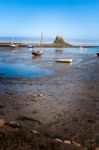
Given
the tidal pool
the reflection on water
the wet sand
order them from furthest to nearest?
1. the reflection on water
2. the tidal pool
3. the wet sand

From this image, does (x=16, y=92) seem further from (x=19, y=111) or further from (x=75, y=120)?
(x=75, y=120)

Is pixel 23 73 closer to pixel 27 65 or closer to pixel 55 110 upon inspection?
pixel 27 65

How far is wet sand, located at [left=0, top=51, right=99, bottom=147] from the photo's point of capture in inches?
568

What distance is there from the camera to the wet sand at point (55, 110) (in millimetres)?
14427

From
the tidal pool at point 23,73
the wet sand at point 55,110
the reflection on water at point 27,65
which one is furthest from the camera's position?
the reflection on water at point 27,65

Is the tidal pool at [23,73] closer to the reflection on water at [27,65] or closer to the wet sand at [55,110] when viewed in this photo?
the reflection on water at [27,65]

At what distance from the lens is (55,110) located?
736 inches

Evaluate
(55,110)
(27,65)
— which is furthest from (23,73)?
(55,110)

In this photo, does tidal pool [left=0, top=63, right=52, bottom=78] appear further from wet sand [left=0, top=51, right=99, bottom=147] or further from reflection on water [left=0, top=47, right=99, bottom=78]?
wet sand [left=0, top=51, right=99, bottom=147]

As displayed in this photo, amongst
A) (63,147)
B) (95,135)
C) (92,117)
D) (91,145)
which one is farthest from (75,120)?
(63,147)

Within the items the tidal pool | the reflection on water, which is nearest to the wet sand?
the tidal pool

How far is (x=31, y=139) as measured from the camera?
1041 cm

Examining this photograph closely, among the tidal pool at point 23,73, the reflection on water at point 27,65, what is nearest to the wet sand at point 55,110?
the tidal pool at point 23,73

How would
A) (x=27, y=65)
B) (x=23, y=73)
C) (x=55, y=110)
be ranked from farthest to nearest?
(x=27, y=65)
(x=23, y=73)
(x=55, y=110)
